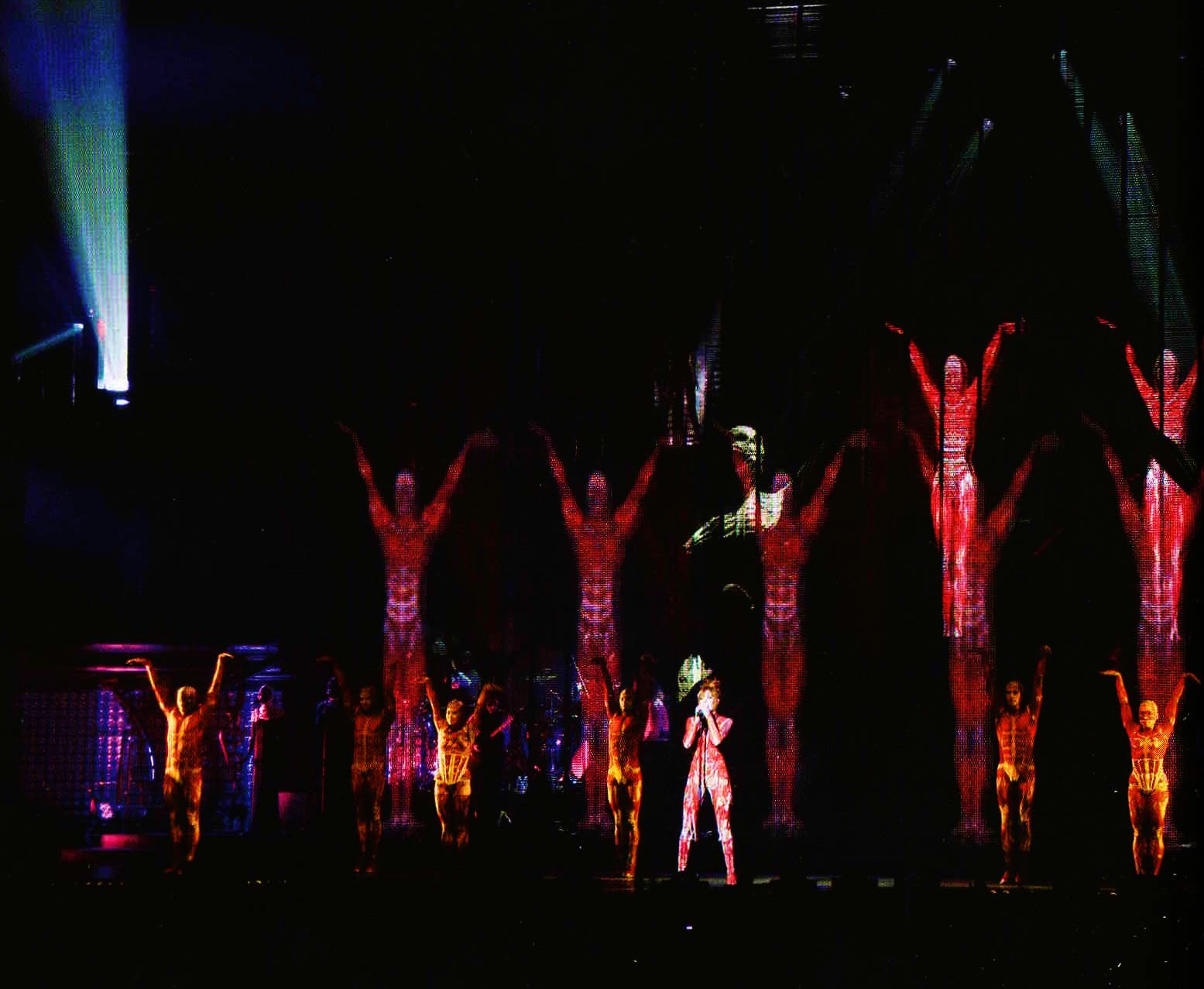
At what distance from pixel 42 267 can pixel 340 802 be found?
458 centimetres

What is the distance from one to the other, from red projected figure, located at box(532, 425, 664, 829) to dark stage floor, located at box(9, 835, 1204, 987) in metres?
3.99

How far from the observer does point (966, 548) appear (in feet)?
37.2

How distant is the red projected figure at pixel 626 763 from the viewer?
364 inches

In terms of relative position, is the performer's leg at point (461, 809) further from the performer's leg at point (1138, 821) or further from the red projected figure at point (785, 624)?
the performer's leg at point (1138, 821)

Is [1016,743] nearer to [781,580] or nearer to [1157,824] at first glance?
[1157,824]

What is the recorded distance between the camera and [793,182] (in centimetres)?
1160

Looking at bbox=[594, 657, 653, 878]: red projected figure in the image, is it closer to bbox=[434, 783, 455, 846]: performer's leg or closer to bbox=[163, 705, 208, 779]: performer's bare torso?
bbox=[434, 783, 455, 846]: performer's leg

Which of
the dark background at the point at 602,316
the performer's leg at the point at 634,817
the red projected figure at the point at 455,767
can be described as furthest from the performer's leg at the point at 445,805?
the dark background at the point at 602,316

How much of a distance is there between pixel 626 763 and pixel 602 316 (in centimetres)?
403

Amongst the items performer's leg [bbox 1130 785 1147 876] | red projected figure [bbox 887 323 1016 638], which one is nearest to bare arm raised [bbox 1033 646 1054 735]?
performer's leg [bbox 1130 785 1147 876]

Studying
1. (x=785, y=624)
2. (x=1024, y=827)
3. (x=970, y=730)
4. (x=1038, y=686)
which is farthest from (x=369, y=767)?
(x=970, y=730)

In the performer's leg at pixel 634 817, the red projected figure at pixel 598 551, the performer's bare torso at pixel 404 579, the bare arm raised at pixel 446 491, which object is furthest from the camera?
the bare arm raised at pixel 446 491

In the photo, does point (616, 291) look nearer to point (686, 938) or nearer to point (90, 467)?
point (90, 467)

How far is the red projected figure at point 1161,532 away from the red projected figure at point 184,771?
6861 millimetres
